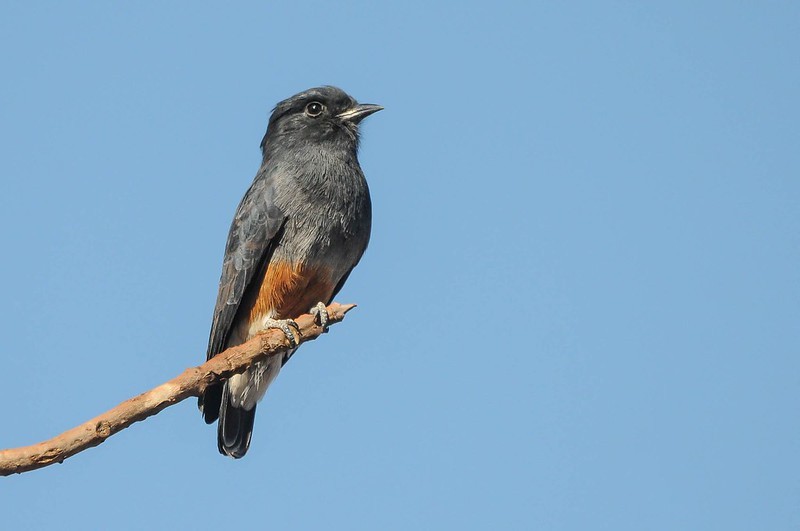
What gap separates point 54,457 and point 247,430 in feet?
13.2

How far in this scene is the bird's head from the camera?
35.0 ft

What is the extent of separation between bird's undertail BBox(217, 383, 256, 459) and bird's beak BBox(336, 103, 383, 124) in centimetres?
301

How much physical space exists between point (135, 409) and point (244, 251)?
329 centimetres

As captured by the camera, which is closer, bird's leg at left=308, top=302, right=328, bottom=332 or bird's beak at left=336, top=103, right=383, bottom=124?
bird's leg at left=308, top=302, right=328, bottom=332

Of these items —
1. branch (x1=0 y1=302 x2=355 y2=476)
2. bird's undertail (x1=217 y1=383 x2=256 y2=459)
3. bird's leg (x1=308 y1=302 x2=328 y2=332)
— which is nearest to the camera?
branch (x1=0 y1=302 x2=355 y2=476)

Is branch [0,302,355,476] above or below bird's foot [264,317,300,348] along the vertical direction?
below

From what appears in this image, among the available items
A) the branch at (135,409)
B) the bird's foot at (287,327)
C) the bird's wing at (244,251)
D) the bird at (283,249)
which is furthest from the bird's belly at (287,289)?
the branch at (135,409)

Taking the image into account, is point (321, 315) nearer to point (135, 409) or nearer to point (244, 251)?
point (244, 251)

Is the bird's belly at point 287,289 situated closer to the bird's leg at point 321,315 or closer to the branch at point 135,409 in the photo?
the bird's leg at point 321,315

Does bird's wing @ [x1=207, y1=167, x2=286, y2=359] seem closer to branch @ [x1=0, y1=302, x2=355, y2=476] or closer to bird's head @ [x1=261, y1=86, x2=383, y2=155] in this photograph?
bird's head @ [x1=261, y1=86, x2=383, y2=155]

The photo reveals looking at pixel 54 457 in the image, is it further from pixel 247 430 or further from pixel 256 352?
pixel 247 430

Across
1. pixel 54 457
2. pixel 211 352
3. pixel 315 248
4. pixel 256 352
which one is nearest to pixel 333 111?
pixel 315 248

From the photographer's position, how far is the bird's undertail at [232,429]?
33.4ft

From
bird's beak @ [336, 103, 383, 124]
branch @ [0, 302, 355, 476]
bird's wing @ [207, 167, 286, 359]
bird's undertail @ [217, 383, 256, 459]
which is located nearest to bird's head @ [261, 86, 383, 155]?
bird's beak @ [336, 103, 383, 124]
